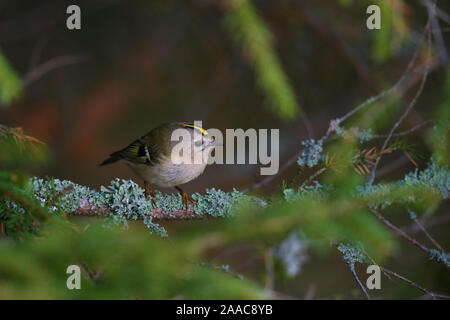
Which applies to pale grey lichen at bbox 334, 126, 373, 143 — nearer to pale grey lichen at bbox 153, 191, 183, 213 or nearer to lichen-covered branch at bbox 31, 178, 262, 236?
lichen-covered branch at bbox 31, 178, 262, 236

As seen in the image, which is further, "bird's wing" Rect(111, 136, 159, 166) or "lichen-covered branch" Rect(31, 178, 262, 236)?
"bird's wing" Rect(111, 136, 159, 166)

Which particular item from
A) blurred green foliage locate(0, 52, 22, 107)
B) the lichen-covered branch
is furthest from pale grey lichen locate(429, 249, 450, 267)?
blurred green foliage locate(0, 52, 22, 107)

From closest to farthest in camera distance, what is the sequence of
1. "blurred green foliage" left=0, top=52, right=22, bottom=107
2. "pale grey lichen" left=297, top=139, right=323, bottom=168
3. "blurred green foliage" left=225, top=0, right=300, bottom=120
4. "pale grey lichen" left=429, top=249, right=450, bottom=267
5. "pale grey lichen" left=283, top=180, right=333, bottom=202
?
"blurred green foliage" left=0, top=52, right=22, bottom=107
"pale grey lichen" left=283, top=180, right=333, bottom=202
"pale grey lichen" left=429, top=249, right=450, bottom=267
"pale grey lichen" left=297, top=139, right=323, bottom=168
"blurred green foliage" left=225, top=0, right=300, bottom=120

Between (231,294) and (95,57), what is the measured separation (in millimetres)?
3835

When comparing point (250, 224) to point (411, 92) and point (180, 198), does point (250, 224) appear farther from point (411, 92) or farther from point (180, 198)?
point (411, 92)

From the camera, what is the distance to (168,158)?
231 cm

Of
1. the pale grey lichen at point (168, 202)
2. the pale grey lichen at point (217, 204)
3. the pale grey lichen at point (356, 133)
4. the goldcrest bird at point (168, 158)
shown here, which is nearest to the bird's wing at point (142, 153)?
the goldcrest bird at point (168, 158)

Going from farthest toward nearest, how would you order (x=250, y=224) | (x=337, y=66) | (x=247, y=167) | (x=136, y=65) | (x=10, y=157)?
1. (x=136, y=65)
2. (x=247, y=167)
3. (x=337, y=66)
4. (x=10, y=157)
5. (x=250, y=224)

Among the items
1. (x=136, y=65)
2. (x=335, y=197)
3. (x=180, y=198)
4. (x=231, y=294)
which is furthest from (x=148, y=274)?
(x=136, y=65)

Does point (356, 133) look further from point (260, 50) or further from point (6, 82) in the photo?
point (6, 82)

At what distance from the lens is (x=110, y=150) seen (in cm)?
474

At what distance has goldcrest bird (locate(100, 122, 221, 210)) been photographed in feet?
7.41

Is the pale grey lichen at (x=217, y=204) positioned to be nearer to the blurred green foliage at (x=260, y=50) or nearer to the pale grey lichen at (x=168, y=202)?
the pale grey lichen at (x=168, y=202)

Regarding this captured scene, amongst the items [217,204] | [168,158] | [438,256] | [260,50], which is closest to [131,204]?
[217,204]
